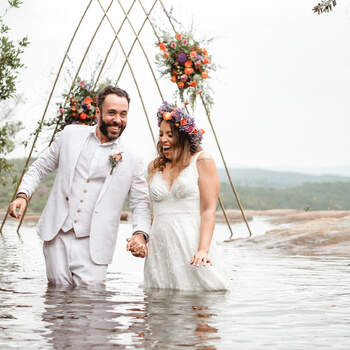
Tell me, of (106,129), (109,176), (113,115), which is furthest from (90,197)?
(113,115)

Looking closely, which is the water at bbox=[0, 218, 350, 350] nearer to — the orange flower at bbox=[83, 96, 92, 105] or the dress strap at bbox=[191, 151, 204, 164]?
the dress strap at bbox=[191, 151, 204, 164]

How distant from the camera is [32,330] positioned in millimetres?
4406

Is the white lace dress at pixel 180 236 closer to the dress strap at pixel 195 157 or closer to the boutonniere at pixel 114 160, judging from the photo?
the dress strap at pixel 195 157

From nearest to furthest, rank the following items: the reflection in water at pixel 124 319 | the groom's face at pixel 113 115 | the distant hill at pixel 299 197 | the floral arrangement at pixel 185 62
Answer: the reflection in water at pixel 124 319 < the groom's face at pixel 113 115 < the floral arrangement at pixel 185 62 < the distant hill at pixel 299 197

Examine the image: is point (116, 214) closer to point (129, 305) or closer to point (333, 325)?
point (129, 305)

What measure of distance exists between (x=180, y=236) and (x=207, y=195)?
416 mm

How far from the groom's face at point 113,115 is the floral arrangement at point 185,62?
5.02m

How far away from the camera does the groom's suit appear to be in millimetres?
5738

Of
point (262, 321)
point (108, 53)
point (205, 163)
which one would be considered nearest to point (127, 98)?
point (205, 163)

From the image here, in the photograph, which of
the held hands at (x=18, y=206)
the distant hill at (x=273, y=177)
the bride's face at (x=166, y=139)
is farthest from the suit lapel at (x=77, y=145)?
the distant hill at (x=273, y=177)

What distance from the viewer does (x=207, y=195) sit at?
19.1 ft

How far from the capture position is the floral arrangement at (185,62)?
1078 centimetres

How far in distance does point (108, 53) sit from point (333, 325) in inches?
316

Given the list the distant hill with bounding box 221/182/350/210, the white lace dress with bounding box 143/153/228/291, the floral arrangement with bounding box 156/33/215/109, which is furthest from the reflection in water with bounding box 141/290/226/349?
the distant hill with bounding box 221/182/350/210
